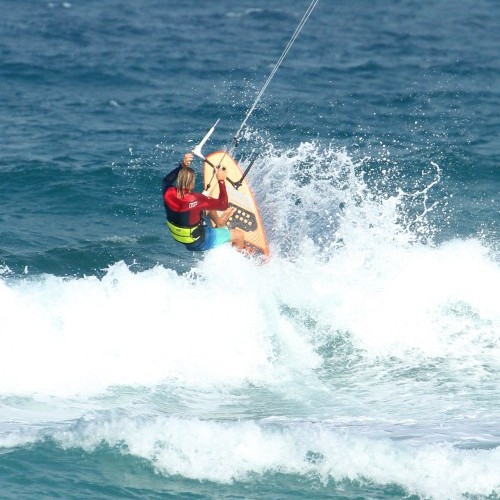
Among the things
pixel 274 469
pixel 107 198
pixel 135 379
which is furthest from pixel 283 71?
pixel 274 469

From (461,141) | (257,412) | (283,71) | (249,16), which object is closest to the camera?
(257,412)

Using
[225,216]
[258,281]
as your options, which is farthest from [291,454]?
[225,216]

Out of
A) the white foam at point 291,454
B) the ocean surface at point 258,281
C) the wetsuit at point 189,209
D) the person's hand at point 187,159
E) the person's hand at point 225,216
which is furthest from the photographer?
the person's hand at point 225,216

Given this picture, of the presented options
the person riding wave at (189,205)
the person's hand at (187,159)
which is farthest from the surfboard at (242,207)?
the person's hand at (187,159)

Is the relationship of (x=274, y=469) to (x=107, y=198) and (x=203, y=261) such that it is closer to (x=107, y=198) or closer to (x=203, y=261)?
(x=203, y=261)

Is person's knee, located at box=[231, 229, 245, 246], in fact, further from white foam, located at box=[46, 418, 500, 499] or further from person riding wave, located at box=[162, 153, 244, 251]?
white foam, located at box=[46, 418, 500, 499]

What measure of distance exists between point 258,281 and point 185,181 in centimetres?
228

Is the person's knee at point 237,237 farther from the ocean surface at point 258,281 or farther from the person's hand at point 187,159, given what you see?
the person's hand at point 187,159

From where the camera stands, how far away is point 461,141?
19.2 metres

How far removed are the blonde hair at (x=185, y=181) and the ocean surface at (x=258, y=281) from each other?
153 cm

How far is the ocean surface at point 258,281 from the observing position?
9.41 metres

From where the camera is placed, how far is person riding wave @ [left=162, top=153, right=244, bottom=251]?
469 inches

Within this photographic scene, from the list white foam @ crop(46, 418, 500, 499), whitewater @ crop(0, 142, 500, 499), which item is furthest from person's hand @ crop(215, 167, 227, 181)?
white foam @ crop(46, 418, 500, 499)

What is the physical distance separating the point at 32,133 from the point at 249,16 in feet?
33.3
